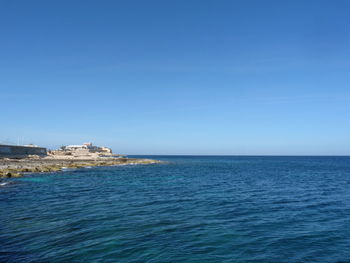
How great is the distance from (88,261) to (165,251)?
385 cm

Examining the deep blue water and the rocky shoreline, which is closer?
the deep blue water

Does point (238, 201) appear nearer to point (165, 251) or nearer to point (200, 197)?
point (200, 197)

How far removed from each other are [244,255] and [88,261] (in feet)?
25.5

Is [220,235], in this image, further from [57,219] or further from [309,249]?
[57,219]

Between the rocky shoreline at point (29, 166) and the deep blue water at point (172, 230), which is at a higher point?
the rocky shoreline at point (29, 166)

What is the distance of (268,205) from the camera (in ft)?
83.7

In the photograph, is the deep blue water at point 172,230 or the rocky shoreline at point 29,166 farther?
the rocky shoreline at point 29,166

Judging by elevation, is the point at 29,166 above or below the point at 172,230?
above

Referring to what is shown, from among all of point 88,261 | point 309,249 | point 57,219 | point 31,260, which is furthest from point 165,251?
point 57,219

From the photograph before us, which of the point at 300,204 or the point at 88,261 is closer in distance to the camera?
the point at 88,261

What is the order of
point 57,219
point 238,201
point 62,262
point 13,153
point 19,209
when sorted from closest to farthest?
point 62,262
point 57,219
point 19,209
point 238,201
point 13,153

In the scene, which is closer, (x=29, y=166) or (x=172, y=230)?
(x=172, y=230)

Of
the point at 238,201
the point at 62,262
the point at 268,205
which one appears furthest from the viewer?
the point at 238,201

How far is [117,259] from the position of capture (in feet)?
41.1
